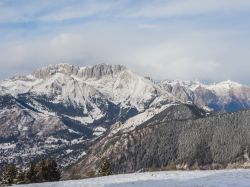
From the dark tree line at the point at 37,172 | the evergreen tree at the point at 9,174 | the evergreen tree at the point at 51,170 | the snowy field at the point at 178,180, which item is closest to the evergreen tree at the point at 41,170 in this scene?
the dark tree line at the point at 37,172

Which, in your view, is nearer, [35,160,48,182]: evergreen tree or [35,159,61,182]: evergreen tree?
[35,159,61,182]: evergreen tree

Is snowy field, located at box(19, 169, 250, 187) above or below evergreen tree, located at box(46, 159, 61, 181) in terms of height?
above

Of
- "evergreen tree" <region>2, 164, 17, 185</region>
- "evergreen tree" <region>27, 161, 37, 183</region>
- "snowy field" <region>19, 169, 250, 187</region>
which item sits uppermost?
"snowy field" <region>19, 169, 250, 187</region>

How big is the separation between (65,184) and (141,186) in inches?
311

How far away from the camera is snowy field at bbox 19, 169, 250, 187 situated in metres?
39.0

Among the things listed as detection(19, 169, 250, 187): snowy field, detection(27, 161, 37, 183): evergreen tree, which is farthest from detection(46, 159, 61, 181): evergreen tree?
detection(19, 169, 250, 187): snowy field

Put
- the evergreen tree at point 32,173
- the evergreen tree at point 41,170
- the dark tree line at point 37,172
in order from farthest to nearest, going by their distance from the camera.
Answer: the evergreen tree at point 41,170 → the evergreen tree at point 32,173 → the dark tree line at point 37,172

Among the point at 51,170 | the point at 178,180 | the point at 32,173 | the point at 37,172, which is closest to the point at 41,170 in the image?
the point at 37,172

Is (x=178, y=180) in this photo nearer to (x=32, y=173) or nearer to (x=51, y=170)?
(x=32, y=173)

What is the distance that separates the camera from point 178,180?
138 ft

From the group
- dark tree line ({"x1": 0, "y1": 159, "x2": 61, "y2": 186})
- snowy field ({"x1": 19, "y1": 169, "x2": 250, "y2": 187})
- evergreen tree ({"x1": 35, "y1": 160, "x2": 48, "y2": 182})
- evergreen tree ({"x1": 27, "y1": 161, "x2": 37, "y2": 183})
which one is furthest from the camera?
evergreen tree ({"x1": 35, "y1": 160, "x2": 48, "y2": 182})

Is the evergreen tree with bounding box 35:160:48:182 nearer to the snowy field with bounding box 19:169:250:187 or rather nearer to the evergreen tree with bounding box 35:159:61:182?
the evergreen tree with bounding box 35:159:61:182

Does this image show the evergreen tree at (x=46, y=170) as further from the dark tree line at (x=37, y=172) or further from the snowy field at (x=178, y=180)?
the snowy field at (x=178, y=180)

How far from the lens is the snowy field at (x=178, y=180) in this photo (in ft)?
128
